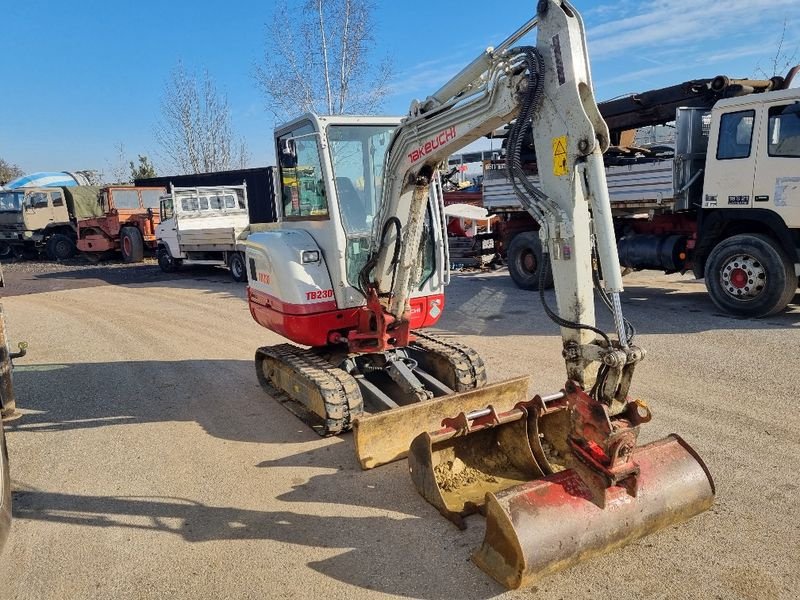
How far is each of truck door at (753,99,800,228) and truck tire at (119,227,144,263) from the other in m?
17.9

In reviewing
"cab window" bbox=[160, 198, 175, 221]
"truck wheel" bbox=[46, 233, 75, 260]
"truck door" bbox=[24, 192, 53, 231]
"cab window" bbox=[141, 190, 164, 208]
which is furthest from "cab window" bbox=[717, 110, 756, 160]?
"truck door" bbox=[24, 192, 53, 231]

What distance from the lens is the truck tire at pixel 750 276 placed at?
8.00m

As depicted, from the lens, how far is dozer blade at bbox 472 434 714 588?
2969mm

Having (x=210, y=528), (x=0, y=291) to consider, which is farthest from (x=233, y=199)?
(x=210, y=528)

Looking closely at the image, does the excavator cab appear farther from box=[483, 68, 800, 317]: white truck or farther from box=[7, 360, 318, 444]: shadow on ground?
box=[483, 68, 800, 317]: white truck

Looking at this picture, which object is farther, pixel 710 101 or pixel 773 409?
pixel 710 101

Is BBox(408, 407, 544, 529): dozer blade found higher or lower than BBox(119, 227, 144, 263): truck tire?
lower

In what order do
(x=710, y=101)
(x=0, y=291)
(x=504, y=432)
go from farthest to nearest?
1. (x=0, y=291)
2. (x=710, y=101)
3. (x=504, y=432)

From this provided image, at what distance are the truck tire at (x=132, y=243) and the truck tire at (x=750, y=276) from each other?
17223mm

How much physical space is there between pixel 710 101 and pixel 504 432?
7.67 meters

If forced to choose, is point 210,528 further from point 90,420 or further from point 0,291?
point 0,291

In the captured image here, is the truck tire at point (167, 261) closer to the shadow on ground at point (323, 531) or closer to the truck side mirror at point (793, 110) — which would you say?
the shadow on ground at point (323, 531)

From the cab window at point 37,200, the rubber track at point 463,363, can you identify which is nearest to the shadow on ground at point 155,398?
the rubber track at point 463,363

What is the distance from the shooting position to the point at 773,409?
5.10m
